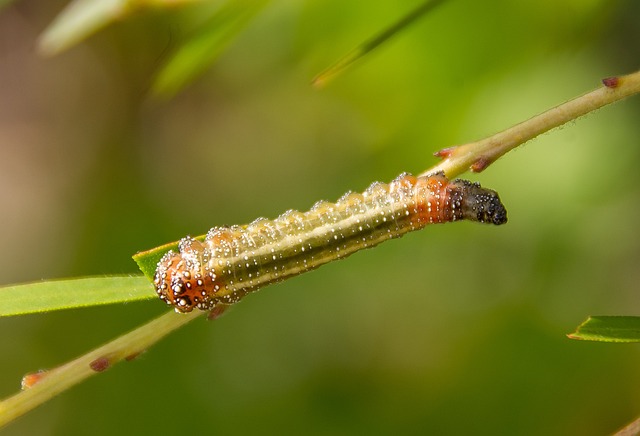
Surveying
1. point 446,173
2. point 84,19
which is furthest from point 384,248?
point 446,173

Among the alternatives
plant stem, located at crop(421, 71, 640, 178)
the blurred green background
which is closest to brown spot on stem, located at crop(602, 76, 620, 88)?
plant stem, located at crop(421, 71, 640, 178)

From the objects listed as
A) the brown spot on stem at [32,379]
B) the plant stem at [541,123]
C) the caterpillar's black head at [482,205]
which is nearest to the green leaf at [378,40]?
the caterpillar's black head at [482,205]

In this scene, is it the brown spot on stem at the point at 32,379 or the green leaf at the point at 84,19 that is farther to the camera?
the green leaf at the point at 84,19

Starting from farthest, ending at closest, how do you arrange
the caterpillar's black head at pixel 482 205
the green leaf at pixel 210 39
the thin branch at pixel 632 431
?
1. the green leaf at pixel 210 39
2. the caterpillar's black head at pixel 482 205
3. the thin branch at pixel 632 431

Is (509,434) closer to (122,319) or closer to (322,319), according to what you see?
(322,319)

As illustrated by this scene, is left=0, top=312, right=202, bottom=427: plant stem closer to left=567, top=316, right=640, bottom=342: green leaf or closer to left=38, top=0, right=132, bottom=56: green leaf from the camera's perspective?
left=567, top=316, right=640, bottom=342: green leaf

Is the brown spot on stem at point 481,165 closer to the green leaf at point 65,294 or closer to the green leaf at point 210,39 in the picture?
the green leaf at point 65,294

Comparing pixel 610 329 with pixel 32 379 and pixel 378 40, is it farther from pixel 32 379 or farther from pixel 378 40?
pixel 32 379
